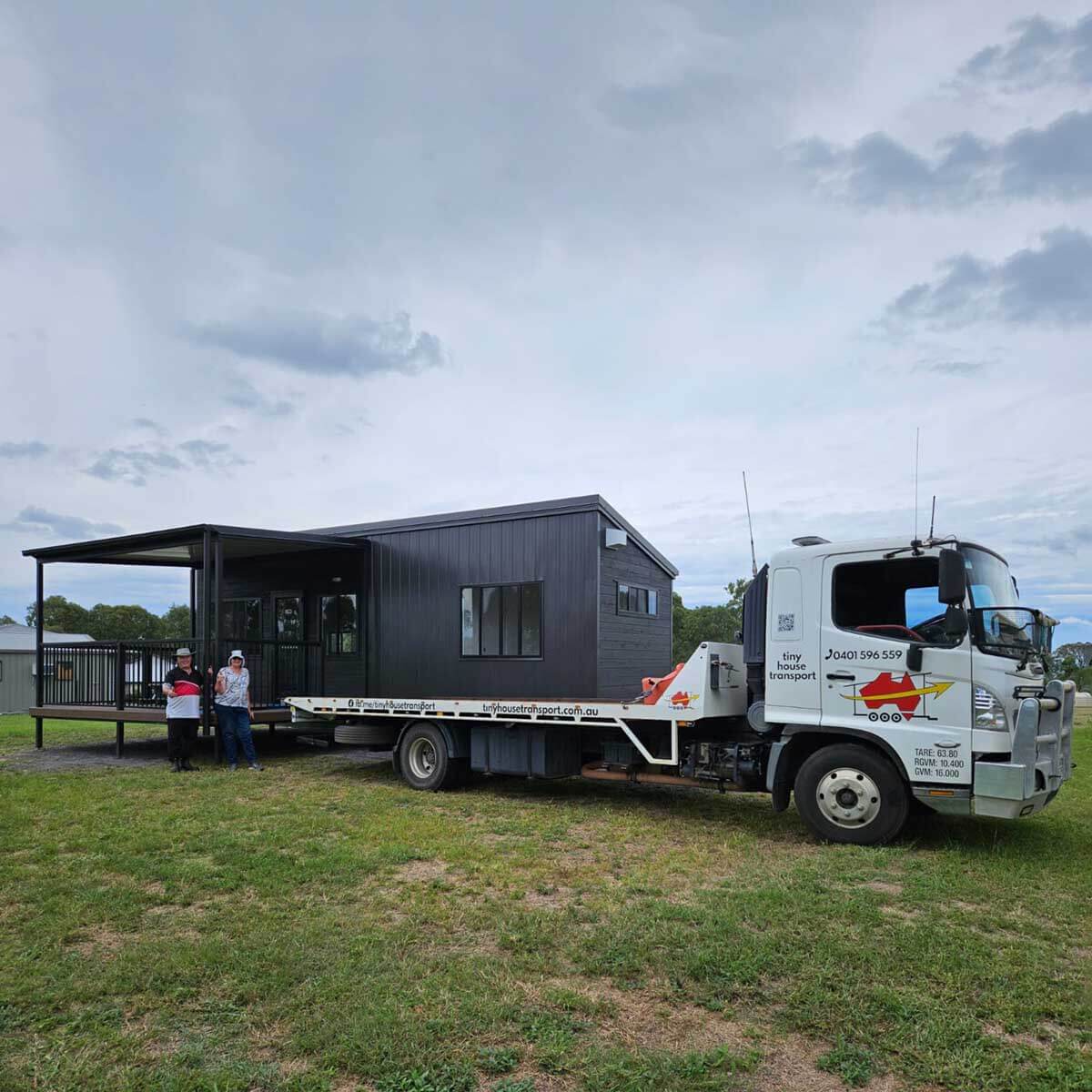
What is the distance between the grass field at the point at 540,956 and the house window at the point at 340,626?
6.83 metres

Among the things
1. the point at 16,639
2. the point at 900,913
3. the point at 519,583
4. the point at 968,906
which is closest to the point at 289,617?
the point at 519,583

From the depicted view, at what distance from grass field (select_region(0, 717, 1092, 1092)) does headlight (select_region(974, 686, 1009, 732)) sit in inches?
39.5

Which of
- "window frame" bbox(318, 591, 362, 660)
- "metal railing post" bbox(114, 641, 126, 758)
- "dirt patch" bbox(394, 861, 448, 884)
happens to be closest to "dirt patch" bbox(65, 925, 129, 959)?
"dirt patch" bbox(394, 861, 448, 884)

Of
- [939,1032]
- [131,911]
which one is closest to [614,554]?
[131,911]

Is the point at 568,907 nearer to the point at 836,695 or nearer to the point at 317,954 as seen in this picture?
the point at 317,954

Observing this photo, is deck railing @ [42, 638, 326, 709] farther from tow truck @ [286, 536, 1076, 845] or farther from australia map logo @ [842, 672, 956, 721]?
australia map logo @ [842, 672, 956, 721]

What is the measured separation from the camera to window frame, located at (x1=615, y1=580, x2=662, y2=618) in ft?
41.0

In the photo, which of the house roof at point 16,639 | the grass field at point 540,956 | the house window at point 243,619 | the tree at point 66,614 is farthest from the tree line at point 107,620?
the grass field at point 540,956

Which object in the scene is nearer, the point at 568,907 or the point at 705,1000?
the point at 705,1000

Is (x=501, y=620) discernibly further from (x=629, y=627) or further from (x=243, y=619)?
(x=243, y=619)

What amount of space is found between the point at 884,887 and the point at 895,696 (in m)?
1.60

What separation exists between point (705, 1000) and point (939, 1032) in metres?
1.00

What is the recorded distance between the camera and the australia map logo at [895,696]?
708 cm

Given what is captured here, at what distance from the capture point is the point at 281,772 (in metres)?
12.4
